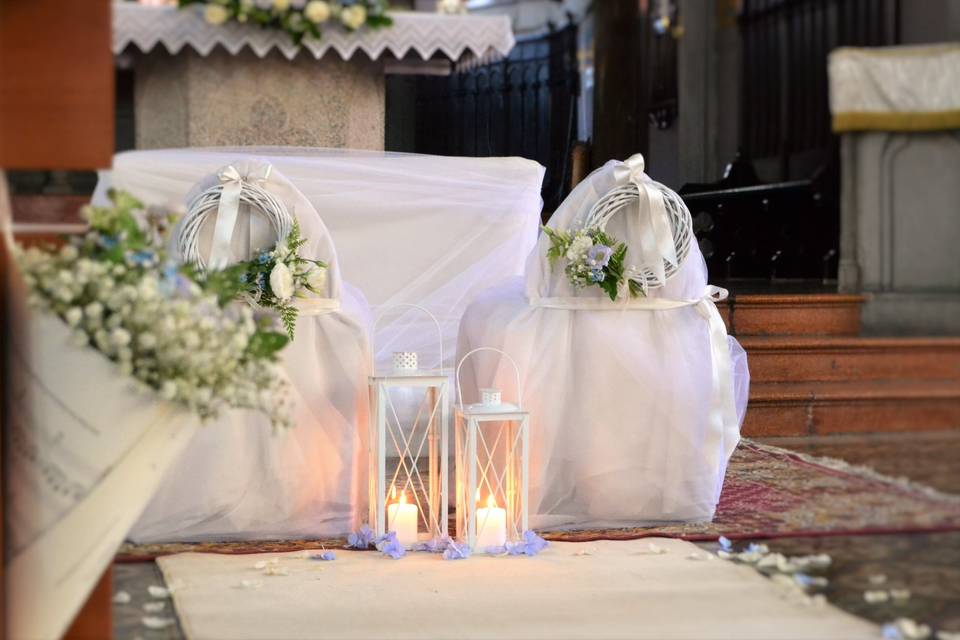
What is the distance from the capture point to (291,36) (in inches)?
190

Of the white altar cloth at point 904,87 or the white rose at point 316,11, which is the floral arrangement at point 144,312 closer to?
the white altar cloth at point 904,87

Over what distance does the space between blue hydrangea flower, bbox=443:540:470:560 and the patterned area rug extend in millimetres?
310

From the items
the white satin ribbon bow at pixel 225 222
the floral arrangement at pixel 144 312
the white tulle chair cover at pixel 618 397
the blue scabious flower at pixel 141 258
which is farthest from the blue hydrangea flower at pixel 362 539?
the blue scabious flower at pixel 141 258

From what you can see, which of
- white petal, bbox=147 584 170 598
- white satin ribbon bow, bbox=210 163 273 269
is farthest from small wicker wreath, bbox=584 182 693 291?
white petal, bbox=147 584 170 598

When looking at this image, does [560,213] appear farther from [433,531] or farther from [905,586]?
[905,586]

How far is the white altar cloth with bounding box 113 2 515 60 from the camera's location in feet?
14.9

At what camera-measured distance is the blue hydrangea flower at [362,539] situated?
10.5ft

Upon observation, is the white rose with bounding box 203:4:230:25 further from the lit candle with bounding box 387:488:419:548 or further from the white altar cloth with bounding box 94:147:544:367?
the lit candle with bounding box 387:488:419:548

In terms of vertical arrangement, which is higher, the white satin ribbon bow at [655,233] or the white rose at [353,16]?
the white rose at [353,16]

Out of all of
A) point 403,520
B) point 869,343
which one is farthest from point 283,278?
point 869,343

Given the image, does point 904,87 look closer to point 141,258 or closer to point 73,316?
point 141,258

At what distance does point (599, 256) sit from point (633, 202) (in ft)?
0.83

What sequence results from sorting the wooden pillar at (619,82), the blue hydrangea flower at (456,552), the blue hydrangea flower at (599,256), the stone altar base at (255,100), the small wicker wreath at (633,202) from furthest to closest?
1. the wooden pillar at (619,82)
2. the stone altar base at (255,100)
3. the small wicker wreath at (633,202)
4. the blue hydrangea flower at (599,256)
5. the blue hydrangea flower at (456,552)

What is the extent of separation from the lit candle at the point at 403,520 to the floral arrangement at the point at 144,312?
1484 millimetres
